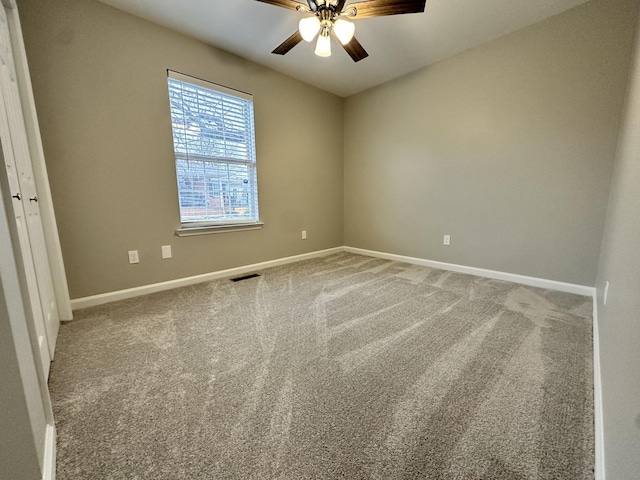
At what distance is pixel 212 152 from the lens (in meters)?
2.68

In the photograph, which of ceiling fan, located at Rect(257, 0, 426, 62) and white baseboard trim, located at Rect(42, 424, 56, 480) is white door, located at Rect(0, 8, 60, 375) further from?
ceiling fan, located at Rect(257, 0, 426, 62)

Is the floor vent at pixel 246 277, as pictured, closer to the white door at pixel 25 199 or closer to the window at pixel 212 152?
the window at pixel 212 152

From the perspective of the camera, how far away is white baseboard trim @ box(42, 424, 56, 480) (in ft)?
2.42

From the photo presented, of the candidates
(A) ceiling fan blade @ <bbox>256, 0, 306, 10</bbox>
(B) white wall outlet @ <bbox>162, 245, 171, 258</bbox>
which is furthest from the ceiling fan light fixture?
(B) white wall outlet @ <bbox>162, 245, 171, 258</bbox>

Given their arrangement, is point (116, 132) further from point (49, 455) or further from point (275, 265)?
point (49, 455)

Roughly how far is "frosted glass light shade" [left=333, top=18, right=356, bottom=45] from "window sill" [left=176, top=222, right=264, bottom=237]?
79.1 inches

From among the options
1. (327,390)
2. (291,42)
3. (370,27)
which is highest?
(370,27)

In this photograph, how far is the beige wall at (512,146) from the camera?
206 cm

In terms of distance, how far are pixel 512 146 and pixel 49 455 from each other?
3593 mm

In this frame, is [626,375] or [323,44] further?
[323,44]

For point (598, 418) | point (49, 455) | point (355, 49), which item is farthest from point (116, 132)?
point (598, 418)

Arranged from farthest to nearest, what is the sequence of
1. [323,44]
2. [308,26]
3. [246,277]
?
1. [246,277]
2. [323,44]
3. [308,26]

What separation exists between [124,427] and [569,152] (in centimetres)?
350

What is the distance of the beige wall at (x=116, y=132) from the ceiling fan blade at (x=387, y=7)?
64.1 inches
